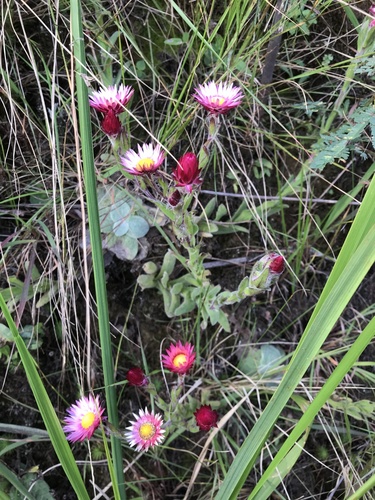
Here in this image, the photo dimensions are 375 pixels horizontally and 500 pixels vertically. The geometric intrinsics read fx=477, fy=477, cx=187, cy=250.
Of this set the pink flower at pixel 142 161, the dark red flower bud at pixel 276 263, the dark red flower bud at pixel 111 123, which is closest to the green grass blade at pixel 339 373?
the dark red flower bud at pixel 276 263

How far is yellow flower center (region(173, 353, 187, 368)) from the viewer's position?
1099mm

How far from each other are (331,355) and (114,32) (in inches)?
40.1

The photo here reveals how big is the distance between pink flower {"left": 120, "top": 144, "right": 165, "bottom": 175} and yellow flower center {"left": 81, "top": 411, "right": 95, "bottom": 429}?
523 mm

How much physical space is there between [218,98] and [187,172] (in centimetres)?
24

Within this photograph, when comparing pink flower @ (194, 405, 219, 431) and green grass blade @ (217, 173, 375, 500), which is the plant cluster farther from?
green grass blade @ (217, 173, 375, 500)

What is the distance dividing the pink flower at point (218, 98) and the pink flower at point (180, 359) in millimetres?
528

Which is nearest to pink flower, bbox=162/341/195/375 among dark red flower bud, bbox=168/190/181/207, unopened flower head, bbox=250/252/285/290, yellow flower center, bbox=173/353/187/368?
yellow flower center, bbox=173/353/187/368

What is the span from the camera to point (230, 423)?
1.26 metres

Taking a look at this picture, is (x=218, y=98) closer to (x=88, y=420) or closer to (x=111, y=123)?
(x=111, y=123)

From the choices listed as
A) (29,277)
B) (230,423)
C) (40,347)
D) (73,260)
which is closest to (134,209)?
(73,260)

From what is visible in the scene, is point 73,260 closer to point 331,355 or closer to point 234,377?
point 234,377

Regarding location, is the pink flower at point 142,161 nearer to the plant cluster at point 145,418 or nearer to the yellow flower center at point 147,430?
the plant cluster at point 145,418

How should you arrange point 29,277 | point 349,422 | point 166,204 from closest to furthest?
point 166,204 < point 29,277 < point 349,422

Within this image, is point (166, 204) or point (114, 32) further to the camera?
point (114, 32)
